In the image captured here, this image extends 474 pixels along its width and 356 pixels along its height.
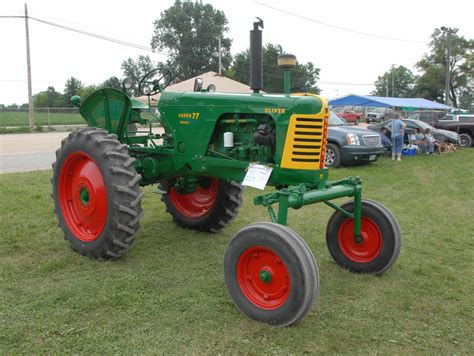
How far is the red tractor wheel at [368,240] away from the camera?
4137 millimetres

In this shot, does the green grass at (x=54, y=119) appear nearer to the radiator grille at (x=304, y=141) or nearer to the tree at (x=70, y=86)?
the tree at (x=70, y=86)

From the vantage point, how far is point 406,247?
5.14 metres

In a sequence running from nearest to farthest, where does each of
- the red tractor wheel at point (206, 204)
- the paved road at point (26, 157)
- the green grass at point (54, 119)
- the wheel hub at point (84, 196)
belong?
1. the wheel hub at point (84, 196)
2. the red tractor wheel at point (206, 204)
3. the paved road at point (26, 157)
4. the green grass at point (54, 119)

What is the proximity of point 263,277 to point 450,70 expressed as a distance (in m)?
60.4

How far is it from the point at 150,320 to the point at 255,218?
326 centimetres

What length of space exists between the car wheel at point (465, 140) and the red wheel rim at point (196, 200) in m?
15.9

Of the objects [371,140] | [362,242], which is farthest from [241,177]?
[371,140]

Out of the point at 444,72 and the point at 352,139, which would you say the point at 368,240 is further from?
the point at 444,72

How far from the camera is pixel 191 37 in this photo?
189 feet

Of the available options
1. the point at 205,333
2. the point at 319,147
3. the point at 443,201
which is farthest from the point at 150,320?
the point at 443,201

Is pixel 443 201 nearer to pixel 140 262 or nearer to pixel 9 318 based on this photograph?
pixel 140 262

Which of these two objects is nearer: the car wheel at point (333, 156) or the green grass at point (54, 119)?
the car wheel at point (333, 156)

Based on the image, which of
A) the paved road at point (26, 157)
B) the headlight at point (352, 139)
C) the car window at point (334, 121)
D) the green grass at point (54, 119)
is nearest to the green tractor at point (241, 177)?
the paved road at point (26, 157)

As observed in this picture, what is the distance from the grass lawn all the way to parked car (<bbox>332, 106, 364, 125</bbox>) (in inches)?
1283
